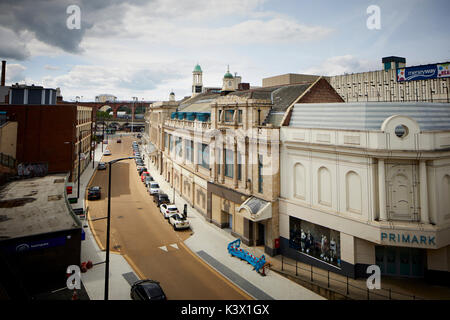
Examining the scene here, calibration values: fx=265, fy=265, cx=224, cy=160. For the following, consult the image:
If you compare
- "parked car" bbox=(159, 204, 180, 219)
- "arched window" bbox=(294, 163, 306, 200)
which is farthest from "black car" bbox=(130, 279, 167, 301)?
"parked car" bbox=(159, 204, 180, 219)

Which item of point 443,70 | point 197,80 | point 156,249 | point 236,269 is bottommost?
point 236,269

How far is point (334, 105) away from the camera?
68.1 ft

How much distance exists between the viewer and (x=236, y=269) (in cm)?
2011

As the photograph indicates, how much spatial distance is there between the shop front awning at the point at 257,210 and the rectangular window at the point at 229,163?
483cm

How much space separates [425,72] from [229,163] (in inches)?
1975

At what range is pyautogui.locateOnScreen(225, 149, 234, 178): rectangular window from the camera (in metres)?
27.3

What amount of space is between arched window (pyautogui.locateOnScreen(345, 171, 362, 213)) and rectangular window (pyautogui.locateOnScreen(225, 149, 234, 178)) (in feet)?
39.0

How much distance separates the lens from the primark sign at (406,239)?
15.7 meters

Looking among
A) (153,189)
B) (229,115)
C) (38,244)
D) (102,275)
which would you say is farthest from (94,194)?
(229,115)

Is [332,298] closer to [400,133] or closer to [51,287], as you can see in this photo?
[400,133]

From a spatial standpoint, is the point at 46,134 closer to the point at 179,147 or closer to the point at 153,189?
the point at 153,189

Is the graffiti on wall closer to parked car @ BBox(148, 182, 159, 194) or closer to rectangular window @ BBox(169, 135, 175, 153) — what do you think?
parked car @ BBox(148, 182, 159, 194)

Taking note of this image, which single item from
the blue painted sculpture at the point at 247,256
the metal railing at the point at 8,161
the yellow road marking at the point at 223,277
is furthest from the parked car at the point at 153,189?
the blue painted sculpture at the point at 247,256
